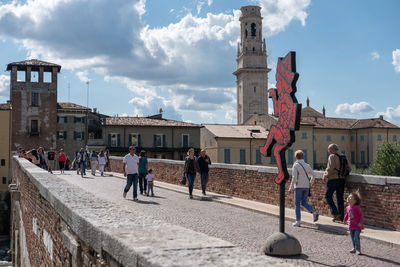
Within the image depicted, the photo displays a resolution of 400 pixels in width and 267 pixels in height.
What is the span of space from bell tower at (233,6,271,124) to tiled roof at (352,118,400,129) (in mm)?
22838

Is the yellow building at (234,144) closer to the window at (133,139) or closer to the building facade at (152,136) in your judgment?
the building facade at (152,136)

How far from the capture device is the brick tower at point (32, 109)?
196ft

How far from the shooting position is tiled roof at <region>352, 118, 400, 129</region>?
243ft

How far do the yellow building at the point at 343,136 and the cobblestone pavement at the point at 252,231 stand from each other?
5474 cm

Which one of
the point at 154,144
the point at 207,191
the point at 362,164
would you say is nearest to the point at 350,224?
the point at 207,191

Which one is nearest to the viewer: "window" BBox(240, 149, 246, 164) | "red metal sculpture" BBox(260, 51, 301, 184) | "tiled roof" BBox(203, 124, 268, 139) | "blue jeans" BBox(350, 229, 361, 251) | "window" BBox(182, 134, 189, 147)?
"blue jeans" BBox(350, 229, 361, 251)

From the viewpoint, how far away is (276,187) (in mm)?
14016

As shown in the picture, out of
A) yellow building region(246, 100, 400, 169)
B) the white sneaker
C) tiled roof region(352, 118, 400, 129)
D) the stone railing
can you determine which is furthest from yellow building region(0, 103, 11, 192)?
the stone railing

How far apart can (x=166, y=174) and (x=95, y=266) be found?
19.8 m

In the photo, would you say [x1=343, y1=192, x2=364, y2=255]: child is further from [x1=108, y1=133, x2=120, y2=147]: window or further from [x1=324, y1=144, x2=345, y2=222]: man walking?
[x1=108, y1=133, x2=120, y2=147]: window

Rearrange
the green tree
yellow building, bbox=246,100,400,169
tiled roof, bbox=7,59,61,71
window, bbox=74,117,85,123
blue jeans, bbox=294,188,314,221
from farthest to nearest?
1. yellow building, bbox=246,100,400,169
2. window, bbox=74,117,85,123
3. tiled roof, bbox=7,59,61,71
4. the green tree
5. blue jeans, bbox=294,188,314,221

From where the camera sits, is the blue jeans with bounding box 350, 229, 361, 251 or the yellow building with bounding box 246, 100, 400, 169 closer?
the blue jeans with bounding box 350, 229, 361, 251

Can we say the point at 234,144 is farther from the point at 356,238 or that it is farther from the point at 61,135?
the point at 356,238

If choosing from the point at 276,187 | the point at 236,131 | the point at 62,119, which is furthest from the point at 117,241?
the point at 62,119
